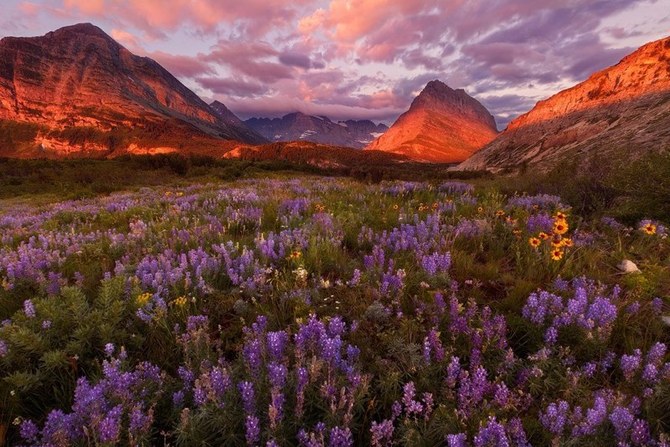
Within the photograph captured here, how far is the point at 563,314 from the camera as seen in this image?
2.76 m

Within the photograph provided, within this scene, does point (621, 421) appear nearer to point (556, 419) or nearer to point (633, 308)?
point (556, 419)

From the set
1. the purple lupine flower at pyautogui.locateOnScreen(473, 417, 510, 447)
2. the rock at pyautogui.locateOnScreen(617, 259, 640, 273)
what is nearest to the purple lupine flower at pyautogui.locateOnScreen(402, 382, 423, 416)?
the purple lupine flower at pyautogui.locateOnScreen(473, 417, 510, 447)

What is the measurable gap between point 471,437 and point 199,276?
2699 mm

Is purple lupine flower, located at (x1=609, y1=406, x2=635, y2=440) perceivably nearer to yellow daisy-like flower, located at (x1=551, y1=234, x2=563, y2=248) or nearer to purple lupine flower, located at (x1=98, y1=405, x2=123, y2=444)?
purple lupine flower, located at (x1=98, y1=405, x2=123, y2=444)

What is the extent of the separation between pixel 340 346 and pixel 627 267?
366 cm

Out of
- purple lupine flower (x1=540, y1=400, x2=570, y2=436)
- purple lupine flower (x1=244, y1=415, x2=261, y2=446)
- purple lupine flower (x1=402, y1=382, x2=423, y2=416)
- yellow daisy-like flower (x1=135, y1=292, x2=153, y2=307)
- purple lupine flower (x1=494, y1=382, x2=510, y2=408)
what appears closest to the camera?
purple lupine flower (x1=244, y1=415, x2=261, y2=446)

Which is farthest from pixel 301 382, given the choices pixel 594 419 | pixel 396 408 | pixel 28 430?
pixel 594 419

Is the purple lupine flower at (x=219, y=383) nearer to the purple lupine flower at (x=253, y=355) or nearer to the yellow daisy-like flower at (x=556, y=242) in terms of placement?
the purple lupine flower at (x=253, y=355)

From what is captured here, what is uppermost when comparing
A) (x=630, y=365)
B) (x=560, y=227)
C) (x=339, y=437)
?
(x=560, y=227)

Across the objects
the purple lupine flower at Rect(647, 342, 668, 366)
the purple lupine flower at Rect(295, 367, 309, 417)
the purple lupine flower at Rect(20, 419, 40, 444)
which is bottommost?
the purple lupine flower at Rect(20, 419, 40, 444)

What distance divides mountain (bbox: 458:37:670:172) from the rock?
116 feet

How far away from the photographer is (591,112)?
50.1 meters

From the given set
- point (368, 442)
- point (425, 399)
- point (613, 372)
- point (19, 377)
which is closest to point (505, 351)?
point (613, 372)

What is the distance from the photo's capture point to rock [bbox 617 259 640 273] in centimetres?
385
